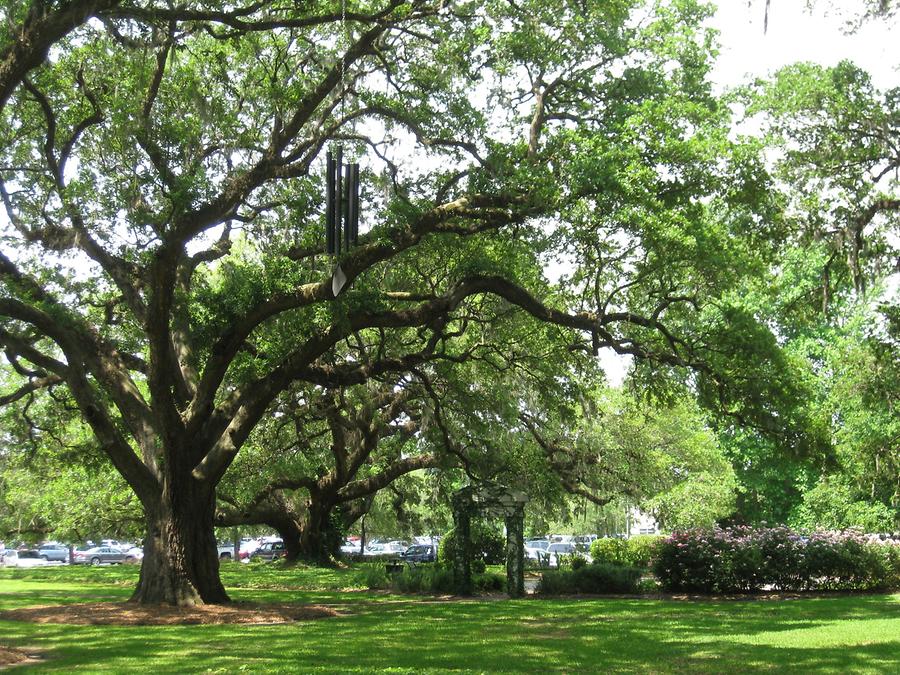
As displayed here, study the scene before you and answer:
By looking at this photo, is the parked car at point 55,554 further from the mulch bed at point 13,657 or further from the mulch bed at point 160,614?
the mulch bed at point 13,657

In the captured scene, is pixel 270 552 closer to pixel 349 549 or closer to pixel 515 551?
pixel 349 549

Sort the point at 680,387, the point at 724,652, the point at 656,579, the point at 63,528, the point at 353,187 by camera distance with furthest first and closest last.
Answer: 1. the point at 63,528
2. the point at 656,579
3. the point at 680,387
4. the point at 353,187
5. the point at 724,652

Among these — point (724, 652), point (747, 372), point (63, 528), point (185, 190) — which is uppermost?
point (185, 190)

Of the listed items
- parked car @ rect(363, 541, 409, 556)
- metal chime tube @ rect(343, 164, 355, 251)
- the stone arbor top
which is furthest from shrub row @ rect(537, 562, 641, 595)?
parked car @ rect(363, 541, 409, 556)

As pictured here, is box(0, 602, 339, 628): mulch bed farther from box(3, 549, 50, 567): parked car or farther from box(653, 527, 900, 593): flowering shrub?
box(3, 549, 50, 567): parked car

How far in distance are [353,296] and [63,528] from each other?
22.4m

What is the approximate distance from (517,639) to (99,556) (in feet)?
138

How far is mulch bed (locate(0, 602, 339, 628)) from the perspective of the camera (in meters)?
14.8

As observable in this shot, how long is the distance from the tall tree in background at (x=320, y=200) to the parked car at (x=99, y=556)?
33944mm

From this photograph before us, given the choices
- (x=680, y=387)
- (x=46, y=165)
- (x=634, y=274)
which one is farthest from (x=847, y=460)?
(x=46, y=165)

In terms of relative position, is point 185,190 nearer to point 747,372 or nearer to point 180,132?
point 180,132

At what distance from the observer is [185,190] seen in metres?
14.8

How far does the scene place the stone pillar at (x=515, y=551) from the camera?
20828 mm

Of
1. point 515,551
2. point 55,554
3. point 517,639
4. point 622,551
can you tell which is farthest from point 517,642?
point 55,554
